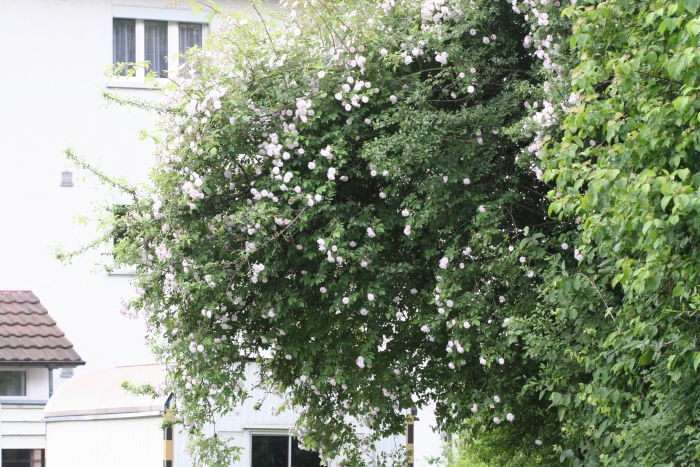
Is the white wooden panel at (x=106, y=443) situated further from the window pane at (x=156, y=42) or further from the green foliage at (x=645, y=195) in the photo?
the green foliage at (x=645, y=195)

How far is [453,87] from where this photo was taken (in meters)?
9.57

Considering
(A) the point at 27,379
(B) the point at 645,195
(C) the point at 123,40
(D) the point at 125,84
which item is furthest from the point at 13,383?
(B) the point at 645,195

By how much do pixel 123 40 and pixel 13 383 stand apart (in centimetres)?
594

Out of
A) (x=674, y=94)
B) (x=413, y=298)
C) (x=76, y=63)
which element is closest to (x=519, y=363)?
(x=413, y=298)

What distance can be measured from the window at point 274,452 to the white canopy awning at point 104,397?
5.09ft

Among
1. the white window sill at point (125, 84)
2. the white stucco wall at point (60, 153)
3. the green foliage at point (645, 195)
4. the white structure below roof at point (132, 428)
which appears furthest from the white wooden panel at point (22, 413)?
the green foliage at point (645, 195)

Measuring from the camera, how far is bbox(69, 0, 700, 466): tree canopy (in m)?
8.76

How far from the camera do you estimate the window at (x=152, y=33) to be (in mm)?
17297

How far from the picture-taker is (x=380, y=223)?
31.2 feet

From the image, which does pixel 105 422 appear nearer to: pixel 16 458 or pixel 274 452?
pixel 274 452

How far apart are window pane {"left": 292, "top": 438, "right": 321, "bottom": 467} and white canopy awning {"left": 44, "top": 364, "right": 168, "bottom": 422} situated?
1.99 m

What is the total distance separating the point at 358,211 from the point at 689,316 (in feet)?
12.9

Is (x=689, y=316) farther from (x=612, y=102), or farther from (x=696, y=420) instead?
(x=612, y=102)

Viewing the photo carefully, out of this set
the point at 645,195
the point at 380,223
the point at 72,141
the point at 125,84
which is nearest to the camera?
the point at 645,195
